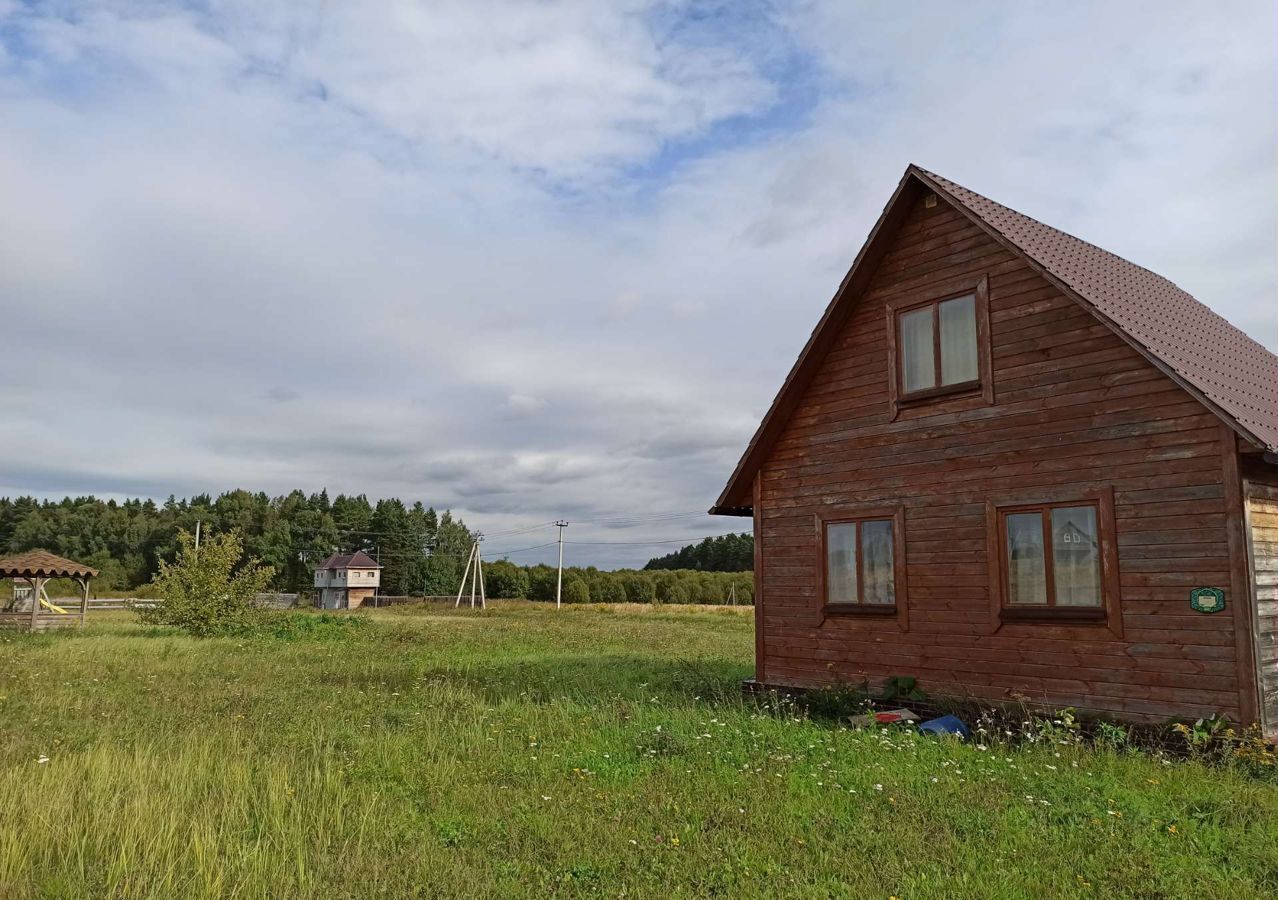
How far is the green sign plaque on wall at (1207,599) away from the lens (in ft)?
32.7

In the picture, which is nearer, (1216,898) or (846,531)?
(1216,898)

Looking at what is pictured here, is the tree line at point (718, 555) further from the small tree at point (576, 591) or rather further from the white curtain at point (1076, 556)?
the white curtain at point (1076, 556)

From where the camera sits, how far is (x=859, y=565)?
14.0 meters

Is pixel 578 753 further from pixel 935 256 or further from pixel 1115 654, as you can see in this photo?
pixel 935 256

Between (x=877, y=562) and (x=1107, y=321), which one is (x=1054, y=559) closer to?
(x=877, y=562)

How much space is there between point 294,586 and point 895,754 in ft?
362

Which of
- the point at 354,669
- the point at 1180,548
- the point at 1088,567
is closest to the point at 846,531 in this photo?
the point at 1088,567

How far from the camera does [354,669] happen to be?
64.7 ft

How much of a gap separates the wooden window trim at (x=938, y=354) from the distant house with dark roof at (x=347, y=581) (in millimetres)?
82710

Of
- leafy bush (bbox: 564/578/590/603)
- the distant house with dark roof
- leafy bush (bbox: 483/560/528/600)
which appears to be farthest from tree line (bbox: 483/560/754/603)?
the distant house with dark roof

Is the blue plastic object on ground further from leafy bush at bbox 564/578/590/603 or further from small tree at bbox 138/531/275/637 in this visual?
leafy bush at bbox 564/578/590/603

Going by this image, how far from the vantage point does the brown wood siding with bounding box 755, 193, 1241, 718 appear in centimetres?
1037

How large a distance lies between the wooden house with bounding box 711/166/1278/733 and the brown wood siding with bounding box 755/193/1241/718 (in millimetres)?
27

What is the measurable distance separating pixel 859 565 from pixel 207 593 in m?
25.3
